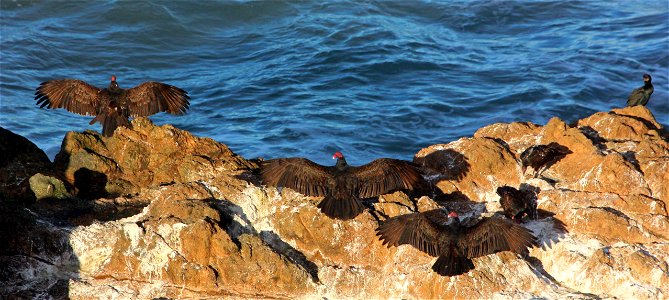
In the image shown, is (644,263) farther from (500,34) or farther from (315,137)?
(500,34)

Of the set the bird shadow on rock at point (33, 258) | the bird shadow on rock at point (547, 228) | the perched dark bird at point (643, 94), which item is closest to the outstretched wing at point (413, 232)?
the bird shadow on rock at point (547, 228)

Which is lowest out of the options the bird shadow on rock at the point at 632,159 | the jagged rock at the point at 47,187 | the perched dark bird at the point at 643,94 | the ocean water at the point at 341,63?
the ocean water at the point at 341,63

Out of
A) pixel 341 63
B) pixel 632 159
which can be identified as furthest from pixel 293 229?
pixel 341 63

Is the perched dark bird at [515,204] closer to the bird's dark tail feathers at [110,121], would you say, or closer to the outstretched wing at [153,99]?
the outstretched wing at [153,99]

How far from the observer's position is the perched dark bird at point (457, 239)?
29.2ft

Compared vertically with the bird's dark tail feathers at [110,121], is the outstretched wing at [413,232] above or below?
below

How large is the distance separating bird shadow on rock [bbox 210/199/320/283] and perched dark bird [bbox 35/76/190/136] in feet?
8.39

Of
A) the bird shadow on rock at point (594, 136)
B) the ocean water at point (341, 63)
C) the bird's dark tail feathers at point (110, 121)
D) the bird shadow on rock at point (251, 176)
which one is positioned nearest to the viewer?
the bird shadow on rock at point (251, 176)

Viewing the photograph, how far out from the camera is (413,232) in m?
9.09

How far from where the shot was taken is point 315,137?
19.7 m

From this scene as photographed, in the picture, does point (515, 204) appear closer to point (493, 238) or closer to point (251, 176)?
point (493, 238)

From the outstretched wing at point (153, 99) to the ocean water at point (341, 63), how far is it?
6.40 meters

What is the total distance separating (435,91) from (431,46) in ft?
11.7

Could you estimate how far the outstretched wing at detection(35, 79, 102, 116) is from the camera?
39.2 ft
